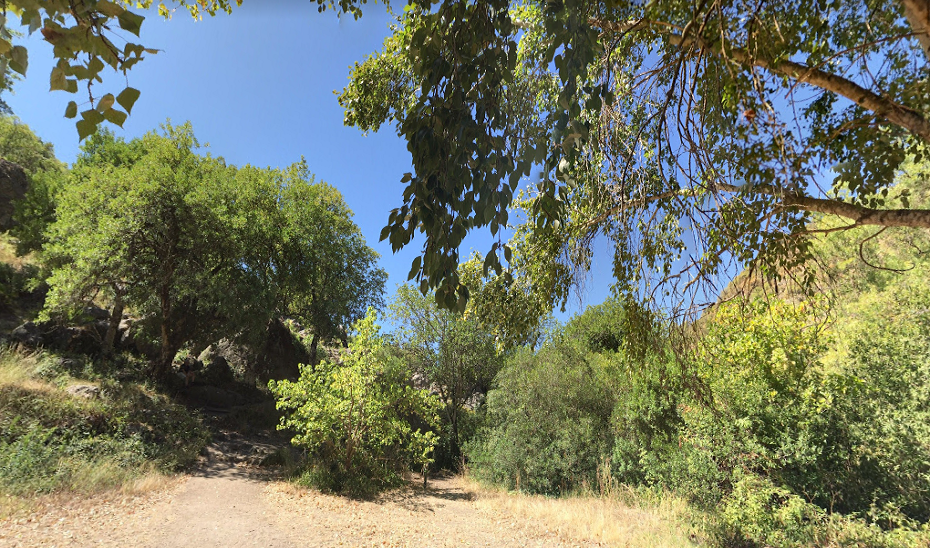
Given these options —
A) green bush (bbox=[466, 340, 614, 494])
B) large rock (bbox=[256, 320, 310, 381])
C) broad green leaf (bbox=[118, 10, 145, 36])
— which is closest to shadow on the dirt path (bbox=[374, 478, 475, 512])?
green bush (bbox=[466, 340, 614, 494])

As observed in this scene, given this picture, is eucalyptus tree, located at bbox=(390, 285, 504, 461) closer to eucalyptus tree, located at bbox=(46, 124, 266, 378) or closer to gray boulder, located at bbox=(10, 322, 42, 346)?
eucalyptus tree, located at bbox=(46, 124, 266, 378)

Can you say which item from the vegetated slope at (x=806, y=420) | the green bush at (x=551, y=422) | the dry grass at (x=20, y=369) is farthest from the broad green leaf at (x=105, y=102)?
the green bush at (x=551, y=422)

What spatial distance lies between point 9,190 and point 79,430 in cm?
1826

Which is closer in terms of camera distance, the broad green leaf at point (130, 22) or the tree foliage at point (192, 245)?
the broad green leaf at point (130, 22)

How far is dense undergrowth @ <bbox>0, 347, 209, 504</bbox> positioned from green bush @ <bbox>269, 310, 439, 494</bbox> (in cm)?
287

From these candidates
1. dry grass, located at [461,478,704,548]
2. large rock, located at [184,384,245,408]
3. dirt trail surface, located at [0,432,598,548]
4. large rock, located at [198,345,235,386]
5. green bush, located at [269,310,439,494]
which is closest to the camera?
dirt trail surface, located at [0,432,598,548]

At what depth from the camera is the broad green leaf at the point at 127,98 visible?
4.15 feet

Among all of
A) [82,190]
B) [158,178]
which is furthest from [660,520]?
[82,190]

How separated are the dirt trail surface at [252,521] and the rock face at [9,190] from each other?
59.9ft

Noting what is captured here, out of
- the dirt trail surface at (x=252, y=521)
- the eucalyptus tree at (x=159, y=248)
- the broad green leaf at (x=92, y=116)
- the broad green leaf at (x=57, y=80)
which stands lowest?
the dirt trail surface at (x=252, y=521)

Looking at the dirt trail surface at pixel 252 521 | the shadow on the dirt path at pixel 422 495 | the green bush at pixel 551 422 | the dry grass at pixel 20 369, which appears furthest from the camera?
the green bush at pixel 551 422

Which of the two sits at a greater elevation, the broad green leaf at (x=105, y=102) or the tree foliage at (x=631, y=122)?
the tree foliage at (x=631, y=122)

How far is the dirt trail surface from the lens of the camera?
5.28 m

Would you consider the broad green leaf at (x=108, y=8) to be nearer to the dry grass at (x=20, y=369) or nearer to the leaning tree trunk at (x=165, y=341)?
the dry grass at (x=20, y=369)
